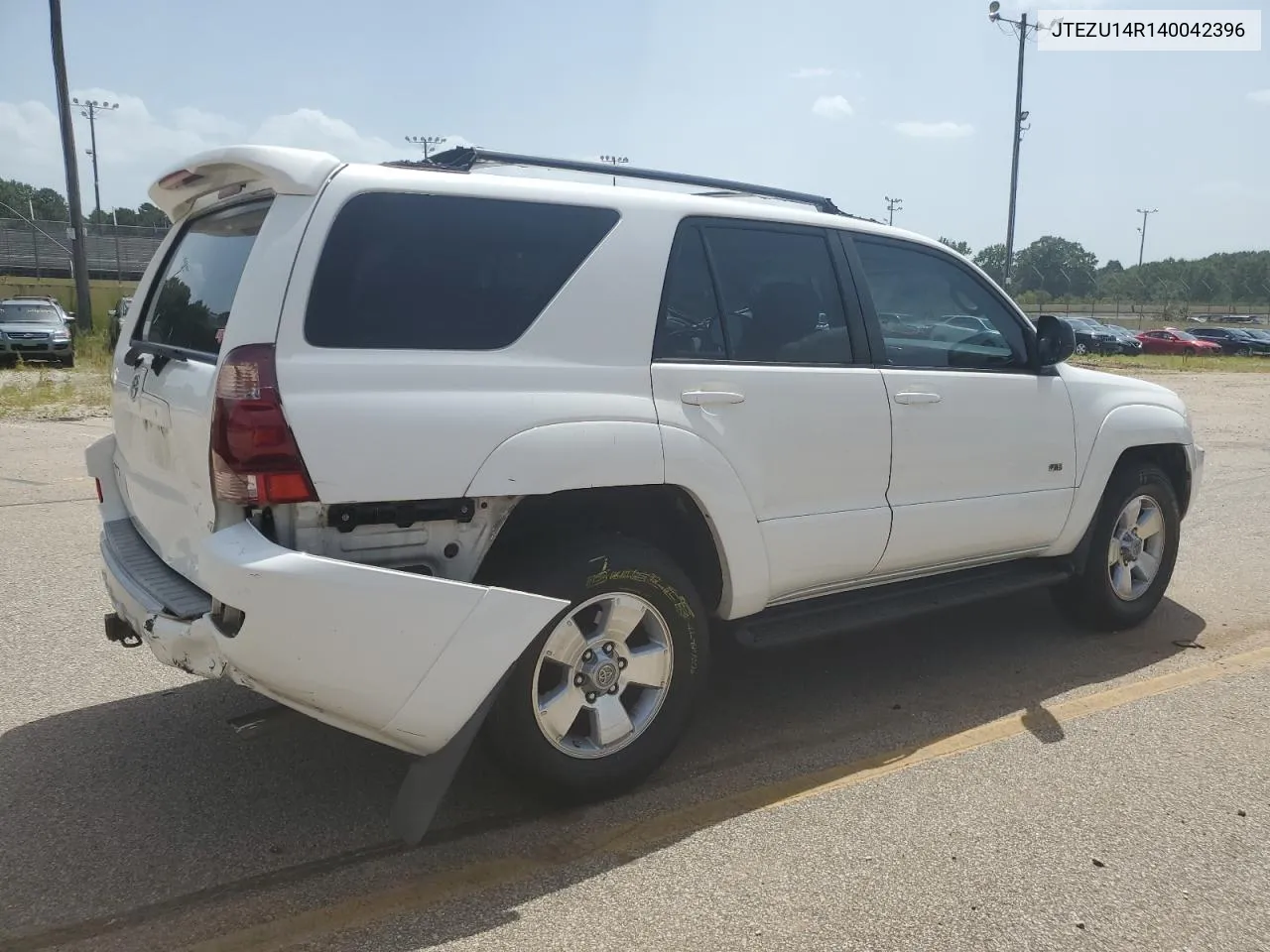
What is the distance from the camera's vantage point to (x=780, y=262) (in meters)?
3.92

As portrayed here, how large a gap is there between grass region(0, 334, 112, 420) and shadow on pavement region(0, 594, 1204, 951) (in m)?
11.0

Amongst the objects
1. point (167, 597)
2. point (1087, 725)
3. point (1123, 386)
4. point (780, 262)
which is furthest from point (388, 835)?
point (1123, 386)

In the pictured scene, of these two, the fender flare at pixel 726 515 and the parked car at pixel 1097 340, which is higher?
the fender flare at pixel 726 515

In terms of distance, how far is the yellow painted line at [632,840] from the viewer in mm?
2727

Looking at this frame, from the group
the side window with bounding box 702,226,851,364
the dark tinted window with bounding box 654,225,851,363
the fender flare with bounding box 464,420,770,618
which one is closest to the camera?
the fender flare with bounding box 464,420,770,618

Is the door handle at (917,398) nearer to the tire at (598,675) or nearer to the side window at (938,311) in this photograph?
the side window at (938,311)

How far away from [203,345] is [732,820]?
2.21 m

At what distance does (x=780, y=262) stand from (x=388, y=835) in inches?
93.6

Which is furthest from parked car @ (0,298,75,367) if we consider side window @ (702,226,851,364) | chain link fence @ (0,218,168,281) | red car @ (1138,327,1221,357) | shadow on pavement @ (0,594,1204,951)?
red car @ (1138,327,1221,357)

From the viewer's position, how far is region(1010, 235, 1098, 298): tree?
328 feet

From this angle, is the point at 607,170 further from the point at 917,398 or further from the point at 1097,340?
the point at 1097,340

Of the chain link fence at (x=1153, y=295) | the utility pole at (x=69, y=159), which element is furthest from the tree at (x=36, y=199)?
the chain link fence at (x=1153, y=295)

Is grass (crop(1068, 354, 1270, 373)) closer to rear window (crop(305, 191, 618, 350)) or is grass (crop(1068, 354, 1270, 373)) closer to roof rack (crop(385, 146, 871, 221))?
roof rack (crop(385, 146, 871, 221))

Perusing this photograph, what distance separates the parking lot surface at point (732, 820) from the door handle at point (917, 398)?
1253mm
